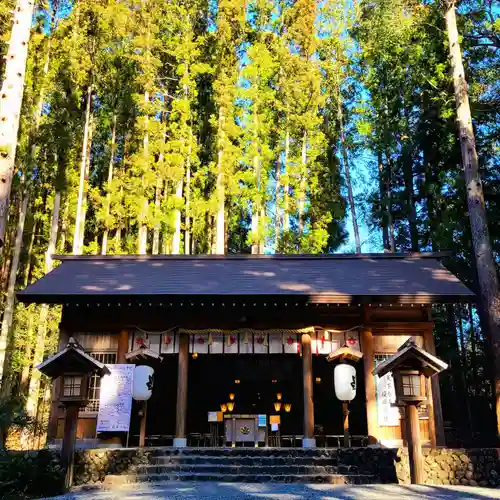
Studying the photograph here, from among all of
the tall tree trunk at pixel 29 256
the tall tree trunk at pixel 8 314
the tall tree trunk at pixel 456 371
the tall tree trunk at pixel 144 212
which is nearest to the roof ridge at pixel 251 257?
the tall tree trunk at pixel 8 314

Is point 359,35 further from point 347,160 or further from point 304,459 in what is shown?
point 304,459

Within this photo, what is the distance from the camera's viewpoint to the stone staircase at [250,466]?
23.0 ft

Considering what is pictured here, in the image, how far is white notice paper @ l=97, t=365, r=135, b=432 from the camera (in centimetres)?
907

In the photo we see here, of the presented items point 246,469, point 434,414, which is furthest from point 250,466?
point 434,414

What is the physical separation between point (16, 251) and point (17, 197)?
9.87 feet

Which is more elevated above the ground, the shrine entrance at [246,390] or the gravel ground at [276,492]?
the shrine entrance at [246,390]

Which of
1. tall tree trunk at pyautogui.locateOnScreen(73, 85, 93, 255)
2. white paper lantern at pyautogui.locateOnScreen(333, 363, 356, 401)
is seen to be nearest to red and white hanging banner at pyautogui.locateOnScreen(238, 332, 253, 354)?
white paper lantern at pyautogui.locateOnScreen(333, 363, 356, 401)

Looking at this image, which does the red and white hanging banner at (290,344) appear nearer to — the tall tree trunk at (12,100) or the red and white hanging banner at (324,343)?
the red and white hanging banner at (324,343)

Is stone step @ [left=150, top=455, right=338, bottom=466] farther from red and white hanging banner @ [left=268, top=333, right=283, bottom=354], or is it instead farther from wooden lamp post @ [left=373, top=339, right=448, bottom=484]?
red and white hanging banner @ [left=268, top=333, right=283, bottom=354]

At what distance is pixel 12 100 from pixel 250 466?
239 inches

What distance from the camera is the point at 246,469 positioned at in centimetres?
723

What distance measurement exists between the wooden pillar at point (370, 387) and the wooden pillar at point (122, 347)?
4715 millimetres

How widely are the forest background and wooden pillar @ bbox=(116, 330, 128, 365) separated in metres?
4.95

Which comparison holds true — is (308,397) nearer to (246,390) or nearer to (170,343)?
(170,343)
